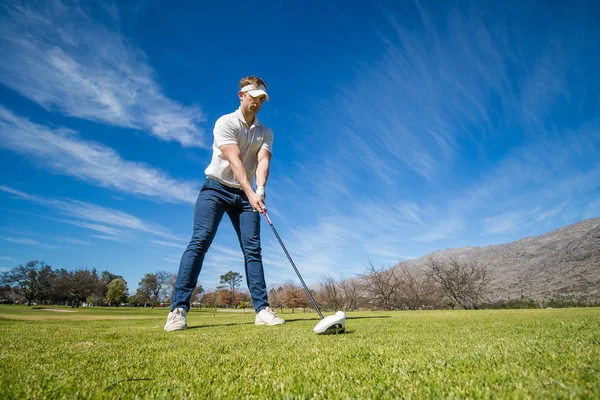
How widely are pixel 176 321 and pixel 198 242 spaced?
1.06m

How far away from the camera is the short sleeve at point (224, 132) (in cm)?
465

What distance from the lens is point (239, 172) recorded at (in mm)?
4445

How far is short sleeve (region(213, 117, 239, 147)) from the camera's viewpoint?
4648mm

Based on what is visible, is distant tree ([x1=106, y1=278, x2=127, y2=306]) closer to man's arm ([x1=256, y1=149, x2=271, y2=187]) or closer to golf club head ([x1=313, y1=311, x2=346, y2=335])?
man's arm ([x1=256, y1=149, x2=271, y2=187])

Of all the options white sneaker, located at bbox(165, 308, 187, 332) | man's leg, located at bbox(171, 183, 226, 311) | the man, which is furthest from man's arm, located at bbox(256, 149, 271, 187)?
white sneaker, located at bbox(165, 308, 187, 332)

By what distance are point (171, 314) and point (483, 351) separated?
3386 mm

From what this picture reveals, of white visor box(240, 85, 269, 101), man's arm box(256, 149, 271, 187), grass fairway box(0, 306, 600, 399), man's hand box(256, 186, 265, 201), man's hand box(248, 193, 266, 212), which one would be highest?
white visor box(240, 85, 269, 101)

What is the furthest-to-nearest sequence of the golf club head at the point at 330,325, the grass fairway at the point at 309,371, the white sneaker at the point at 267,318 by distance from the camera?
the white sneaker at the point at 267,318 < the golf club head at the point at 330,325 < the grass fairway at the point at 309,371

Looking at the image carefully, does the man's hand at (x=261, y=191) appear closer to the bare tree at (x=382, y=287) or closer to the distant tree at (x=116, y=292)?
the bare tree at (x=382, y=287)

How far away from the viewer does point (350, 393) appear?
1089 millimetres

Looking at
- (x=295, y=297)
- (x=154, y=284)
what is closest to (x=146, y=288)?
(x=154, y=284)

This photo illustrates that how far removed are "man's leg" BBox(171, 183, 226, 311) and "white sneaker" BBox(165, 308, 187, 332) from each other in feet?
0.40

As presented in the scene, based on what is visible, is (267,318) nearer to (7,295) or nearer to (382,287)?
(382,287)

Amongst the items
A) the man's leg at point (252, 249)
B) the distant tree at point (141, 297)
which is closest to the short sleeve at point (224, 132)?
the man's leg at point (252, 249)
